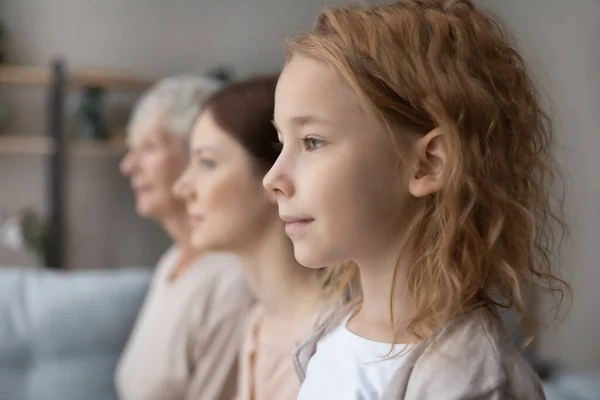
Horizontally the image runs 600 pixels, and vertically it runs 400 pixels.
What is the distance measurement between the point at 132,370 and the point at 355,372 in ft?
1.57

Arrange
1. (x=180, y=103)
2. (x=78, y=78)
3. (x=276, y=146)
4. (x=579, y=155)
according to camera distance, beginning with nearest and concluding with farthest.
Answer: (x=276, y=146) → (x=180, y=103) → (x=579, y=155) → (x=78, y=78)

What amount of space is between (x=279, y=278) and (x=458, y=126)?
0.24 meters

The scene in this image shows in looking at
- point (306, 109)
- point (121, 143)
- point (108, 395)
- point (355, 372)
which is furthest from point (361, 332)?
point (121, 143)

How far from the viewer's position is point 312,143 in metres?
0.44

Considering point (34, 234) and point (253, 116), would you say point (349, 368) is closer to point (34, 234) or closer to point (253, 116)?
point (253, 116)

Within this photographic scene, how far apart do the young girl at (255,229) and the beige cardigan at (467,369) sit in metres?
0.14

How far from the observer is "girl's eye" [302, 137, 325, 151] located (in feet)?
1.43

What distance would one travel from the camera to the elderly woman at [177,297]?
70 cm

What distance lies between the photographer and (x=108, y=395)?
1036 millimetres

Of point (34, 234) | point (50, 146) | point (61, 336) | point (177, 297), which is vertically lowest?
point (34, 234)

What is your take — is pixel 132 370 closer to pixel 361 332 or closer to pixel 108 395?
pixel 108 395

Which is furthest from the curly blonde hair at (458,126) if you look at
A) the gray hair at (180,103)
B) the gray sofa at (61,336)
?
the gray sofa at (61,336)

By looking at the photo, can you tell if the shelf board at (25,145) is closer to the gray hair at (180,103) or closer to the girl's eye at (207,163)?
the gray hair at (180,103)

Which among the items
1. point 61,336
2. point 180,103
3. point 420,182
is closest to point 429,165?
point 420,182
